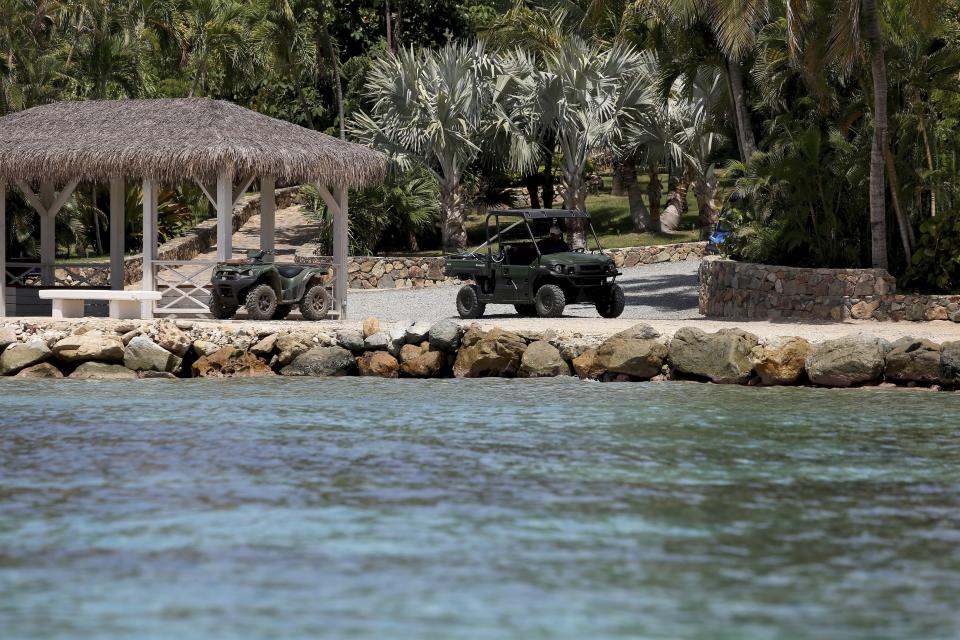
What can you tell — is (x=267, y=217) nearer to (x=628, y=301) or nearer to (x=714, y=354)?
(x=628, y=301)

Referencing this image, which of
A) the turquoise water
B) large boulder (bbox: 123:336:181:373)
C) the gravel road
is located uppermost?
the gravel road

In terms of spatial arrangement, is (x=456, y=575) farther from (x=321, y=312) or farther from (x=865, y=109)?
(x=865, y=109)

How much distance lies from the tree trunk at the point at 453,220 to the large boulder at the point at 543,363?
17.3m

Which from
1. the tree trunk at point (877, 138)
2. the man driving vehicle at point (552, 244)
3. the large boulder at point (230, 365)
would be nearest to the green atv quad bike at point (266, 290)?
the large boulder at point (230, 365)

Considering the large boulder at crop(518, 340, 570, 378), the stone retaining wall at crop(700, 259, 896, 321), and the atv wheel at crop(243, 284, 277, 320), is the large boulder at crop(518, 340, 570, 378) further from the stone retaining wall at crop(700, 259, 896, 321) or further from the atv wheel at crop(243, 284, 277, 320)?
the stone retaining wall at crop(700, 259, 896, 321)

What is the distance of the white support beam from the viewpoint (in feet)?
68.3

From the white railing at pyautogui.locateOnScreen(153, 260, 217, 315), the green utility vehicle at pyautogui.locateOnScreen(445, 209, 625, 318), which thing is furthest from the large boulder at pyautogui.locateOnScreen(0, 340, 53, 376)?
the green utility vehicle at pyautogui.locateOnScreen(445, 209, 625, 318)

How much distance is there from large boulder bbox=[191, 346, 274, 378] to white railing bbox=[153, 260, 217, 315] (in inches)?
71.9

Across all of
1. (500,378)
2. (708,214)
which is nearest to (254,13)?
(708,214)

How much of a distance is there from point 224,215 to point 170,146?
129cm

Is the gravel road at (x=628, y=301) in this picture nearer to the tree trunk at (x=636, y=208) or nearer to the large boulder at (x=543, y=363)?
the large boulder at (x=543, y=363)

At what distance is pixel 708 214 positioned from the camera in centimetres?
3756

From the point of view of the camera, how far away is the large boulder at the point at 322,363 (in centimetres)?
1867

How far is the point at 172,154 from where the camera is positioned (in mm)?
20031
